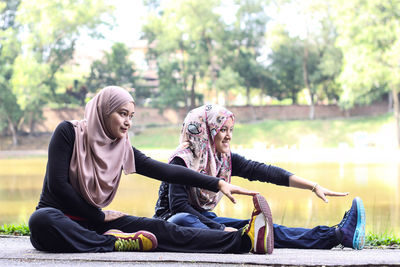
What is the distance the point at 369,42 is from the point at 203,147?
24527 mm

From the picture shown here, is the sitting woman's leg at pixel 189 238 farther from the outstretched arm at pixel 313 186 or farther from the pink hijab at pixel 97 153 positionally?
the outstretched arm at pixel 313 186

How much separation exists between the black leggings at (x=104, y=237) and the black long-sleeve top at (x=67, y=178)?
0.07 m

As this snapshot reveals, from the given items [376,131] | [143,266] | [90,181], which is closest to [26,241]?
[90,181]

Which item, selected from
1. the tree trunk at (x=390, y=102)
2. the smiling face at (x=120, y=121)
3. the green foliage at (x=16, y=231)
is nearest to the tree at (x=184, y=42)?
the tree trunk at (x=390, y=102)

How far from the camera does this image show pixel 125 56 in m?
31.5

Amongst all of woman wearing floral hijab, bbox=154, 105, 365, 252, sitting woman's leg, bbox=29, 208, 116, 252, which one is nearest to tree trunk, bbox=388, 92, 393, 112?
woman wearing floral hijab, bbox=154, 105, 365, 252

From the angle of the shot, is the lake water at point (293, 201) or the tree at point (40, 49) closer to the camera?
the lake water at point (293, 201)

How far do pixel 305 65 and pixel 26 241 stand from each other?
30494mm

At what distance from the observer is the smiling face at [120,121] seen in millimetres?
2988

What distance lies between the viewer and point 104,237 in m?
2.97

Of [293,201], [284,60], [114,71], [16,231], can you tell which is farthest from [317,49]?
[16,231]

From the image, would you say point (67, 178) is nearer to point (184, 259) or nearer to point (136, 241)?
point (136, 241)

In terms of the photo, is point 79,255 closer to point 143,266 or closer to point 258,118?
point 143,266

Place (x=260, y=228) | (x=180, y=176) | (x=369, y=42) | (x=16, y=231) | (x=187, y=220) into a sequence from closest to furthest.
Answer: (x=260, y=228) < (x=180, y=176) < (x=187, y=220) < (x=16, y=231) < (x=369, y=42)
